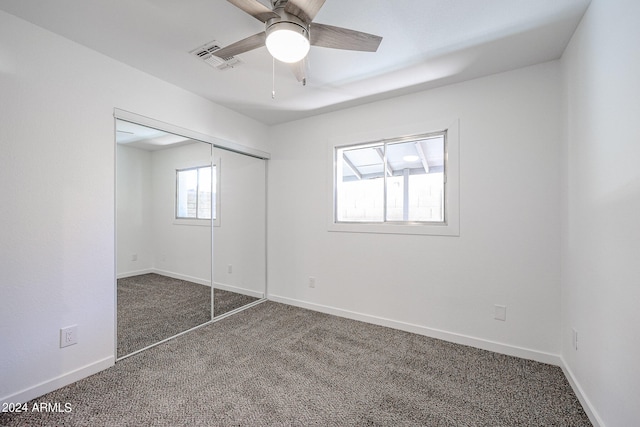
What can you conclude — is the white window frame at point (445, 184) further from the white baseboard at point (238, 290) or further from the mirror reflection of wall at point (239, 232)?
the white baseboard at point (238, 290)

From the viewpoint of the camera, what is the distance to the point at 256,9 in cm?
137

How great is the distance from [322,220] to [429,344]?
175cm

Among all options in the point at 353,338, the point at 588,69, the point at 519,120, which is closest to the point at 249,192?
the point at 353,338

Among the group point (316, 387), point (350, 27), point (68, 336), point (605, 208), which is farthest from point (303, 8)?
point (68, 336)

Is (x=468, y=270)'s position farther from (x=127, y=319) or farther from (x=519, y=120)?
(x=127, y=319)

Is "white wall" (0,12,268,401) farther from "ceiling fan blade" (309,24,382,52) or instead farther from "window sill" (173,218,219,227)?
"ceiling fan blade" (309,24,382,52)

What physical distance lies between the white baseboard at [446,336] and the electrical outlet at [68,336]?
7.23 ft

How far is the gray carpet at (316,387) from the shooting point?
5.41 feet

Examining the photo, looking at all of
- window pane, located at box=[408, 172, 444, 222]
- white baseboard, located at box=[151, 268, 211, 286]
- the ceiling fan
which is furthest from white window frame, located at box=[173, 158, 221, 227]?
window pane, located at box=[408, 172, 444, 222]

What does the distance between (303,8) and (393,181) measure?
→ 6.77 feet

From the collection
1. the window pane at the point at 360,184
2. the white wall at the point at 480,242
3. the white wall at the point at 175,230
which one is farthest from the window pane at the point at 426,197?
the white wall at the point at 175,230

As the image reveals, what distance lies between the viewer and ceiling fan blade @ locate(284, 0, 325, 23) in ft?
4.33

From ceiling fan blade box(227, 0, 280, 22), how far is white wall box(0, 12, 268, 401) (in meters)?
1.56

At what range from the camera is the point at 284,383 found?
1987 mm
